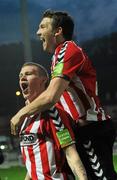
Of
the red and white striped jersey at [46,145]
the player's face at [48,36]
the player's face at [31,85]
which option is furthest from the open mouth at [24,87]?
the player's face at [48,36]

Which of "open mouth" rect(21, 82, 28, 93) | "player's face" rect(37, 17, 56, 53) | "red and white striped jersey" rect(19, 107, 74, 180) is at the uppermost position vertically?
"player's face" rect(37, 17, 56, 53)

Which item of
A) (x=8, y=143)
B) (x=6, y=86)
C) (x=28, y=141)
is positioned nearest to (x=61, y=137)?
(x=28, y=141)

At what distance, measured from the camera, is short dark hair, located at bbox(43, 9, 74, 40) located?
9.53 feet

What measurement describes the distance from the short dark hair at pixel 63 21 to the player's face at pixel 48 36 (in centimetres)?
3

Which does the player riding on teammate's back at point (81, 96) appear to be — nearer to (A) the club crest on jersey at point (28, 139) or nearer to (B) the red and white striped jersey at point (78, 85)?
(B) the red and white striped jersey at point (78, 85)

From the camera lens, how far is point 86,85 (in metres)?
2.84

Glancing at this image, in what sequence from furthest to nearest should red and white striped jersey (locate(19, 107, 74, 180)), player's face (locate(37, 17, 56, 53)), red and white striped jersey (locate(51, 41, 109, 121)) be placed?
1. player's face (locate(37, 17, 56, 53))
2. red and white striped jersey (locate(51, 41, 109, 121))
3. red and white striped jersey (locate(19, 107, 74, 180))

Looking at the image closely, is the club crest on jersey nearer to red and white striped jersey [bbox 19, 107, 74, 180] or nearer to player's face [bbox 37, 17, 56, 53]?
red and white striped jersey [bbox 19, 107, 74, 180]

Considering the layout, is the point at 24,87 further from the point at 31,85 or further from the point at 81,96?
the point at 81,96

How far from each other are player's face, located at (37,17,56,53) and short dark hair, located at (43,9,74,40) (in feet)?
0.08

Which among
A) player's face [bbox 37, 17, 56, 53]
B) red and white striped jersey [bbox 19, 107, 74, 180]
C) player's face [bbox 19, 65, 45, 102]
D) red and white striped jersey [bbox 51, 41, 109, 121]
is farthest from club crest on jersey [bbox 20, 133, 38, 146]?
player's face [bbox 37, 17, 56, 53]

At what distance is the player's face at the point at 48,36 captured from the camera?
9.43 ft

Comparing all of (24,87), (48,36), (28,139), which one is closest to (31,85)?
(24,87)

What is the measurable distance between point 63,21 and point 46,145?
2.00ft
